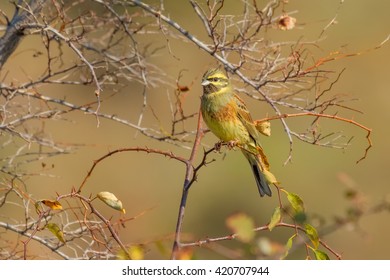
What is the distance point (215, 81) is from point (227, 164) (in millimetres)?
10057

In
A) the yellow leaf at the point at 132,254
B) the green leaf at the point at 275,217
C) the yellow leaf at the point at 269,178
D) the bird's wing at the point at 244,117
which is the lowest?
the yellow leaf at the point at 132,254

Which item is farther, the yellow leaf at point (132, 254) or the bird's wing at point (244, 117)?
the bird's wing at point (244, 117)

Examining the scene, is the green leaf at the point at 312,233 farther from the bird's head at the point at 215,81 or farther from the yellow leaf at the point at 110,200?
the bird's head at the point at 215,81

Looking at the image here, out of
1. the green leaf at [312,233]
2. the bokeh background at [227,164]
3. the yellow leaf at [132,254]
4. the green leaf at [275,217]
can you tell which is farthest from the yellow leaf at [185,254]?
the bokeh background at [227,164]

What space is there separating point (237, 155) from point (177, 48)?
291cm

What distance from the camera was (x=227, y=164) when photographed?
1546cm

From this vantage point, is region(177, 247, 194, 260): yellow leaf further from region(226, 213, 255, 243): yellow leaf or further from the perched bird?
the perched bird

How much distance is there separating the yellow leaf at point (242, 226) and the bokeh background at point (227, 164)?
9786 mm

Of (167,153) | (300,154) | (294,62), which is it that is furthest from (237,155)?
(167,153)

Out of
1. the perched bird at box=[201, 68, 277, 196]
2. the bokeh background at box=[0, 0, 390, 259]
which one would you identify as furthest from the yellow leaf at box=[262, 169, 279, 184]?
the bokeh background at box=[0, 0, 390, 259]

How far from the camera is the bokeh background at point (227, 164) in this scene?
13836 mm

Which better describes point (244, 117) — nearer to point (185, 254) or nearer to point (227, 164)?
point (185, 254)

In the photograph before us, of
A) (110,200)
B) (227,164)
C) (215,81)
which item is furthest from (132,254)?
(227,164)

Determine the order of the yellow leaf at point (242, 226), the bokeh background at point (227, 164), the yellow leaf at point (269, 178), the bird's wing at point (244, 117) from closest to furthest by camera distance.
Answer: the yellow leaf at point (242, 226)
the yellow leaf at point (269, 178)
the bird's wing at point (244, 117)
the bokeh background at point (227, 164)
